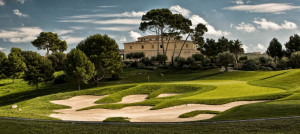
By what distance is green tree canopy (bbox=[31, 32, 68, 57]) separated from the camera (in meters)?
101

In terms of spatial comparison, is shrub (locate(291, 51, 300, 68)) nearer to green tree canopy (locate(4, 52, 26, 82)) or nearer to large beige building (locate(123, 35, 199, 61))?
large beige building (locate(123, 35, 199, 61))

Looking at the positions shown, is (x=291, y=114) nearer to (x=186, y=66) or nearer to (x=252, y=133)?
(x=252, y=133)

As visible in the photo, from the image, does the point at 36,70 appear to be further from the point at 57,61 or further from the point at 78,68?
the point at 57,61

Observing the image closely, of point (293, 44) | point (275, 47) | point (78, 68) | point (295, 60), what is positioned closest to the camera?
point (78, 68)

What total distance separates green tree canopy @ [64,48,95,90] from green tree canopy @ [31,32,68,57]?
218ft

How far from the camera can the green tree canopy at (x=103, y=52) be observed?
47.8 meters

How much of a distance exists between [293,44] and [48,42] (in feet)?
332

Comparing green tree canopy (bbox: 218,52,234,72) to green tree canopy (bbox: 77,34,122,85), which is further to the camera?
green tree canopy (bbox: 218,52,234,72)

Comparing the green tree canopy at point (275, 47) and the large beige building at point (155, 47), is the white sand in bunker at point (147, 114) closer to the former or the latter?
the green tree canopy at point (275, 47)

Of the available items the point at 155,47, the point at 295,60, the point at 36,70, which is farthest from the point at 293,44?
the point at 36,70

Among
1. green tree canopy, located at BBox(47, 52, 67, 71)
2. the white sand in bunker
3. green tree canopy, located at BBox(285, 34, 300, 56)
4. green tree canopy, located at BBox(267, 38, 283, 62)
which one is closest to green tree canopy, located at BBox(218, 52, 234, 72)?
green tree canopy, located at BBox(267, 38, 283, 62)

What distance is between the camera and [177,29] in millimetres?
72562

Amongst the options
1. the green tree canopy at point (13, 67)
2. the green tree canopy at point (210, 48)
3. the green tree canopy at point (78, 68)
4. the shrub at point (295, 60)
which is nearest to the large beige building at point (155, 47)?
the green tree canopy at point (210, 48)

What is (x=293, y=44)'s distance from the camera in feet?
251
